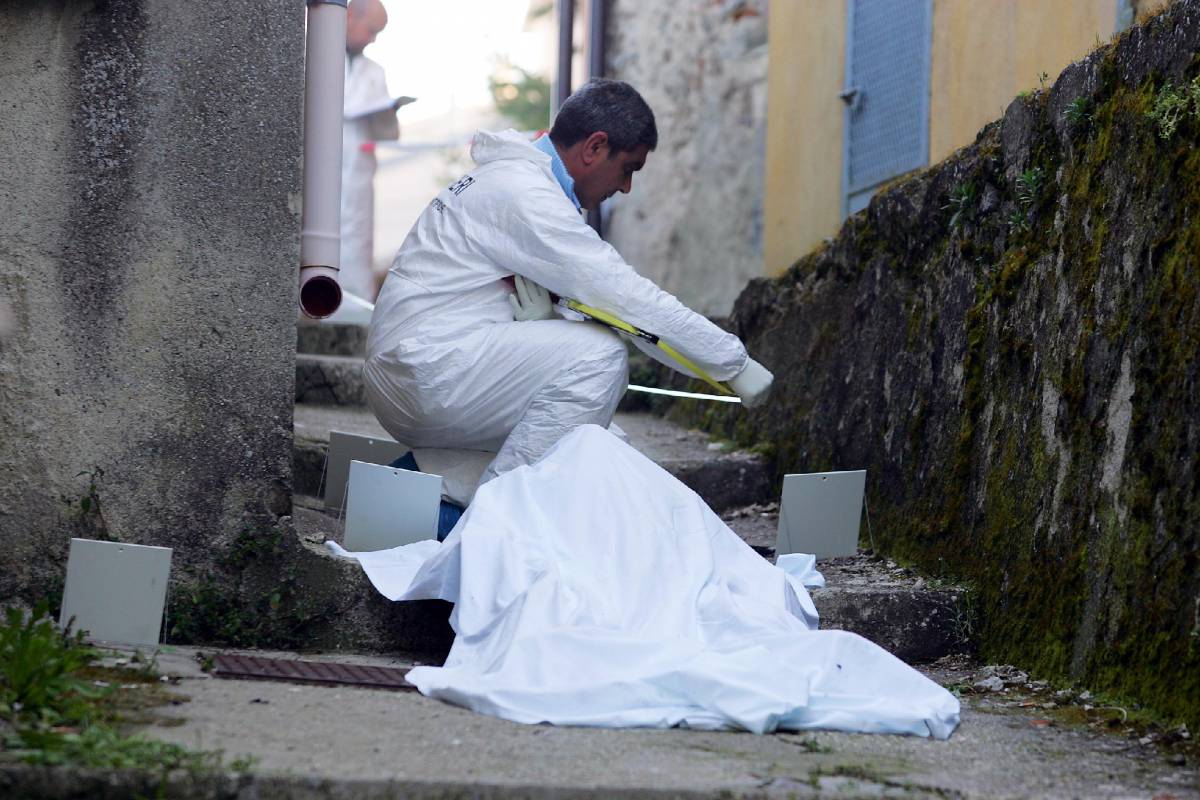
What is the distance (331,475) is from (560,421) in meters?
0.78

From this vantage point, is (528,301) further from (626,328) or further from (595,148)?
(595,148)

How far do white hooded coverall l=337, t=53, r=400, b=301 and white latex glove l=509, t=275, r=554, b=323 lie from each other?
15.3ft

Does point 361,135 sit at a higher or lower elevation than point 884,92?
higher

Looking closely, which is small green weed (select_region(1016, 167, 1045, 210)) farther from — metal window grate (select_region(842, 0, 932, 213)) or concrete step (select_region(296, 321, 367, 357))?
concrete step (select_region(296, 321, 367, 357))

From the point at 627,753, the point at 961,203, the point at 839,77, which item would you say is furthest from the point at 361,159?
the point at 627,753

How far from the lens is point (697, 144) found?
26.5 ft

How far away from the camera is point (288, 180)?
3.43 m

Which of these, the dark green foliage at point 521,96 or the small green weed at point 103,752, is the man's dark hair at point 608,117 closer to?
the small green weed at point 103,752

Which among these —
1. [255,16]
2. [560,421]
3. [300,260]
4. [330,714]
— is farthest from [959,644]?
[255,16]

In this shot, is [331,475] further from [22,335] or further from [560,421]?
[22,335]

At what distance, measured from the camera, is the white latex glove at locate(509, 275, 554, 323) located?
152 inches

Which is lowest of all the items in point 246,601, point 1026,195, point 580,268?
point 246,601

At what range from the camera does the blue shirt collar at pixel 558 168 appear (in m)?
4.00

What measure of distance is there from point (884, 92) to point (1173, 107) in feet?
10.4
